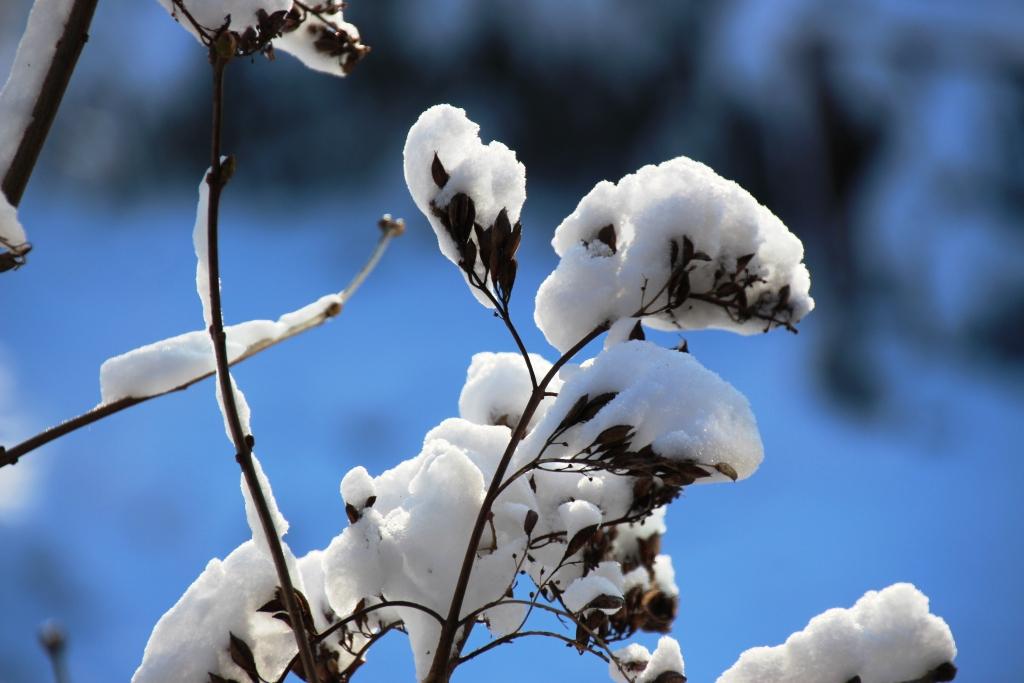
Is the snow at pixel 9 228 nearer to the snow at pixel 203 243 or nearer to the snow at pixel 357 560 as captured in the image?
the snow at pixel 203 243

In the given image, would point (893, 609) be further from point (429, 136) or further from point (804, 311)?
point (429, 136)

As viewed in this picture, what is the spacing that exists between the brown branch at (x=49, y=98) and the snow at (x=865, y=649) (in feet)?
2.65

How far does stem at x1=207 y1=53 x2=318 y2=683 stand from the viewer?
1.87 feet

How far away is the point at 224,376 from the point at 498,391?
48 cm

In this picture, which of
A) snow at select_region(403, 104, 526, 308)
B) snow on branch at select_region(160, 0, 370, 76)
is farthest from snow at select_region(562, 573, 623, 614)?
snow on branch at select_region(160, 0, 370, 76)

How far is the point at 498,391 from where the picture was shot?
1040 millimetres

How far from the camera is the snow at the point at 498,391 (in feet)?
3.39

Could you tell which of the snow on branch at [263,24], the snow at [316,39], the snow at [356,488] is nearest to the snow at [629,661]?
the snow at [356,488]

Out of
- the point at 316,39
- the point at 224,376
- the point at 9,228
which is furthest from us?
the point at 316,39

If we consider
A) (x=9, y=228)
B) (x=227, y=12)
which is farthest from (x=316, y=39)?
(x=9, y=228)

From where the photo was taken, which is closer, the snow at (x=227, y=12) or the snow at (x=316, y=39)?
the snow at (x=227, y=12)

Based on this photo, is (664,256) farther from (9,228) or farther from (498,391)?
(9,228)

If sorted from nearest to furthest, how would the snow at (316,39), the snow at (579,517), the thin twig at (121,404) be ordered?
1. the thin twig at (121,404)
2. the snow at (579,517)
3. the snow at (316,39)

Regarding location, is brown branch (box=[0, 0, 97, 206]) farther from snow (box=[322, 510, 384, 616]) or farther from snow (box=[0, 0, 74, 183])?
snow (box=[322, 510, 384, 616])
